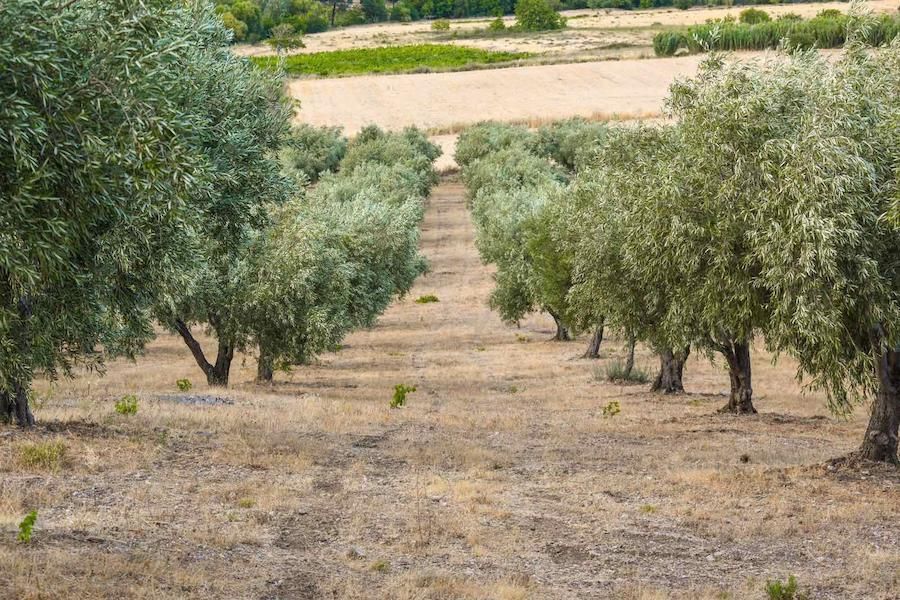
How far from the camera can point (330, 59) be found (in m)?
153

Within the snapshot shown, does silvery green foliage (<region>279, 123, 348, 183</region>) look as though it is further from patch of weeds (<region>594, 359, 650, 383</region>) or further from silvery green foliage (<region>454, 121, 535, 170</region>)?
patch of weeds (<region>594, 359, 650, 383</region>)

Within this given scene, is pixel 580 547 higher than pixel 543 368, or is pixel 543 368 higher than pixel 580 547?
pixel 580 547

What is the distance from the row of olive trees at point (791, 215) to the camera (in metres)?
19.4

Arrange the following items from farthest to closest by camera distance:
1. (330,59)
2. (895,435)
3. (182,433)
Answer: (330,59)
(182,433)
(895,435)

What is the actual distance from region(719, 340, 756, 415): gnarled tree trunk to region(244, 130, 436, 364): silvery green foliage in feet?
46.3

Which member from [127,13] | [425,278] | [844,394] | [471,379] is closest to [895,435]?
[844,394]

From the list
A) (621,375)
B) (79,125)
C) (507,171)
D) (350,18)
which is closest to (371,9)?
(350,18)

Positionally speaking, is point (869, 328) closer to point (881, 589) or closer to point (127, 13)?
point (881, 589)

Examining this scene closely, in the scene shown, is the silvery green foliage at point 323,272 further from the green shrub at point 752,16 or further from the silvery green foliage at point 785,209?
the green shrub at point 752,16

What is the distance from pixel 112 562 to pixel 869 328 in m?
14.0

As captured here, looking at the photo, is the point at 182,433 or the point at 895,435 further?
the point at 182,433

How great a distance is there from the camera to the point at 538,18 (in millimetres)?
179500

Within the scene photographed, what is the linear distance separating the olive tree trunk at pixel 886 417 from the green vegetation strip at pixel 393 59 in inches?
5024

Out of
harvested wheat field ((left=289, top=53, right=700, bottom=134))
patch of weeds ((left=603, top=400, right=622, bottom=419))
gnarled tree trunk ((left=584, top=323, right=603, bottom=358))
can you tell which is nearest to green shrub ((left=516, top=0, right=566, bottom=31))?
harvested wheat field ((left=289, top=53, right=700, bottom=134))
